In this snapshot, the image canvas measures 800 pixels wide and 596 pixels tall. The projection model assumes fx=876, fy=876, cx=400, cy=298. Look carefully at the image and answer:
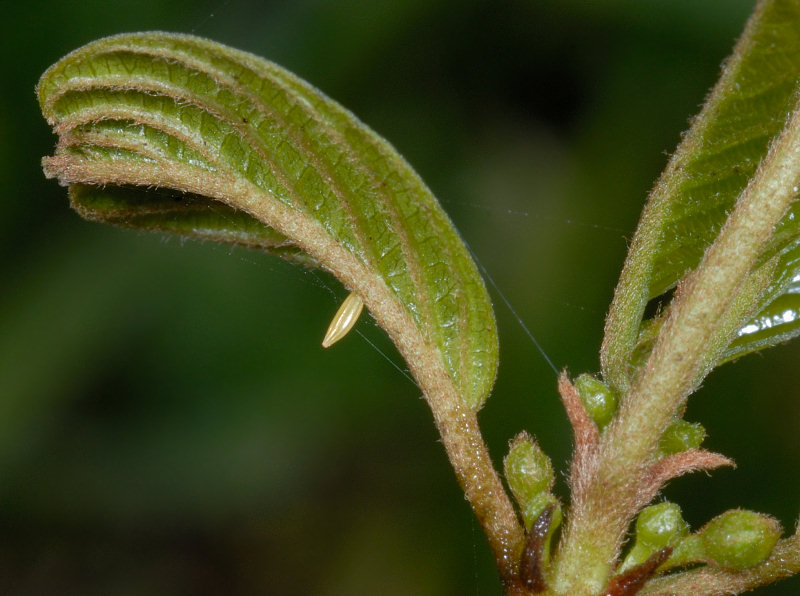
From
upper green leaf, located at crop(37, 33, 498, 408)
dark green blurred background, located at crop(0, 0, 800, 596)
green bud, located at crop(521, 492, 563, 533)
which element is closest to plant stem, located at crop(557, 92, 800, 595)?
green bud, located at crop(521, 492, 563, 533)

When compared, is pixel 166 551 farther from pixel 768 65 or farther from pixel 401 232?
pixel 768 65

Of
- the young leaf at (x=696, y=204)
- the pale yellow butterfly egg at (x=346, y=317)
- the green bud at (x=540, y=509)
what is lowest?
the green bud at (x=540, y=509)

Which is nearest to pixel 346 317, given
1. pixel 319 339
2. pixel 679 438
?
pixel 679 438

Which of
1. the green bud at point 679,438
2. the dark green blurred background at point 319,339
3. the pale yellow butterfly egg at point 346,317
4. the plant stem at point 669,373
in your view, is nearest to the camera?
the plant stem at point 669,373

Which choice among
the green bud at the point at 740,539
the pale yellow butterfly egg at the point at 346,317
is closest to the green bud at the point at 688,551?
the green bud at the point at 740,539

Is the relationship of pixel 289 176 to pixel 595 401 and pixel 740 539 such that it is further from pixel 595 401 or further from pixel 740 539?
pixel 740 539

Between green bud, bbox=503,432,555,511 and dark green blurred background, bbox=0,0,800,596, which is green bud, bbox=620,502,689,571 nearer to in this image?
green bud, bbox=503,432,555,511

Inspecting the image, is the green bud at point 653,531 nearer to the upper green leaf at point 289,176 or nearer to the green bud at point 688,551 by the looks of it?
the green bud at point 688,551
